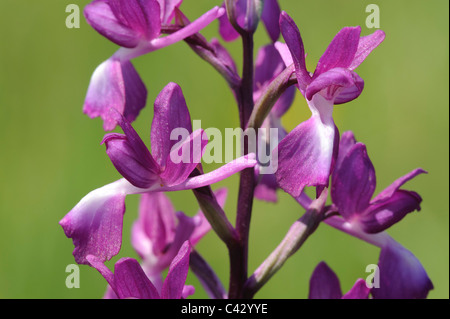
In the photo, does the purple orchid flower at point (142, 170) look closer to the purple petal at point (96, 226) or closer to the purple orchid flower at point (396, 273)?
the purple petal at point (96, 226)

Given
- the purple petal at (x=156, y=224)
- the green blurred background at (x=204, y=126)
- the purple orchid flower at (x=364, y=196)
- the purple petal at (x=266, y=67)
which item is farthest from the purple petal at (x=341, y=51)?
the green blurred background at (x=204, y=126)

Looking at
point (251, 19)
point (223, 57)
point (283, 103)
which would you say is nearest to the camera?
point (251, 19)

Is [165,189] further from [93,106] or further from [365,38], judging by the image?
[365,38]

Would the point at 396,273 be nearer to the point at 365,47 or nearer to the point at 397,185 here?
the point at 397,185

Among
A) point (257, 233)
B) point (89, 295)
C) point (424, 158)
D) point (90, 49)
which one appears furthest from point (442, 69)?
point (89, 295)

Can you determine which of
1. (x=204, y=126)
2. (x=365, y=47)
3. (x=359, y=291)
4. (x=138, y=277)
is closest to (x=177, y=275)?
(x=138, y=277)
